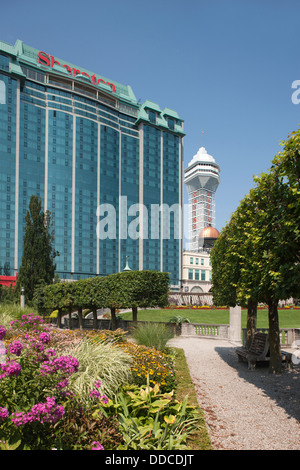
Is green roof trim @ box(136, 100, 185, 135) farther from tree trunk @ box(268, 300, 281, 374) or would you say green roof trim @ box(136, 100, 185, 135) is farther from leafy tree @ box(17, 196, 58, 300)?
tree trunk @ box(268, 300, 281, 374)

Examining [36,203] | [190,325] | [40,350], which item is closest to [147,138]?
[36,203]

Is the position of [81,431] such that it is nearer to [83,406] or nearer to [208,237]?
[83,406]

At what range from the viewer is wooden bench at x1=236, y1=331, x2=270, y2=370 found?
38.4 ft

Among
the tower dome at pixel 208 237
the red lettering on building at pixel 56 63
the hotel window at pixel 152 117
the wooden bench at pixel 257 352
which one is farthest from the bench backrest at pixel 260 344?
the hotel window at pixel 152 117

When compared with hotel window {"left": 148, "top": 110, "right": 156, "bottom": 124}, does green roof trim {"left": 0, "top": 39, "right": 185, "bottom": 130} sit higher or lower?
higher

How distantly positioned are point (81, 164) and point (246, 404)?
302ft

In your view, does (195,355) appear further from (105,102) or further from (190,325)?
(105,102)

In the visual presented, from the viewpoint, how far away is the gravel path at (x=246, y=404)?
229 inches

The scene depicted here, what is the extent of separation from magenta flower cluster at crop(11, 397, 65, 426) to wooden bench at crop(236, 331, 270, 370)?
9.38 meters

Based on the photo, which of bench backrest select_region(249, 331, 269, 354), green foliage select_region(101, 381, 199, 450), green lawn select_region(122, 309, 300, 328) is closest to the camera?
green foliage select_region(101, 381, 199, 450)

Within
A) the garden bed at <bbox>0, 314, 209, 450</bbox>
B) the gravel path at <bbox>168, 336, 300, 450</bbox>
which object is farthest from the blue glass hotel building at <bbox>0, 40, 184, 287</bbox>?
the garden bed at <bbox>0, 314, 209, 450</bbox>

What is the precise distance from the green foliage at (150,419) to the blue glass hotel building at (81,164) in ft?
262

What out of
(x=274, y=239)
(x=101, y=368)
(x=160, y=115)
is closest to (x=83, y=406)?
(x=101, y=368)

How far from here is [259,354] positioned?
478 inches
